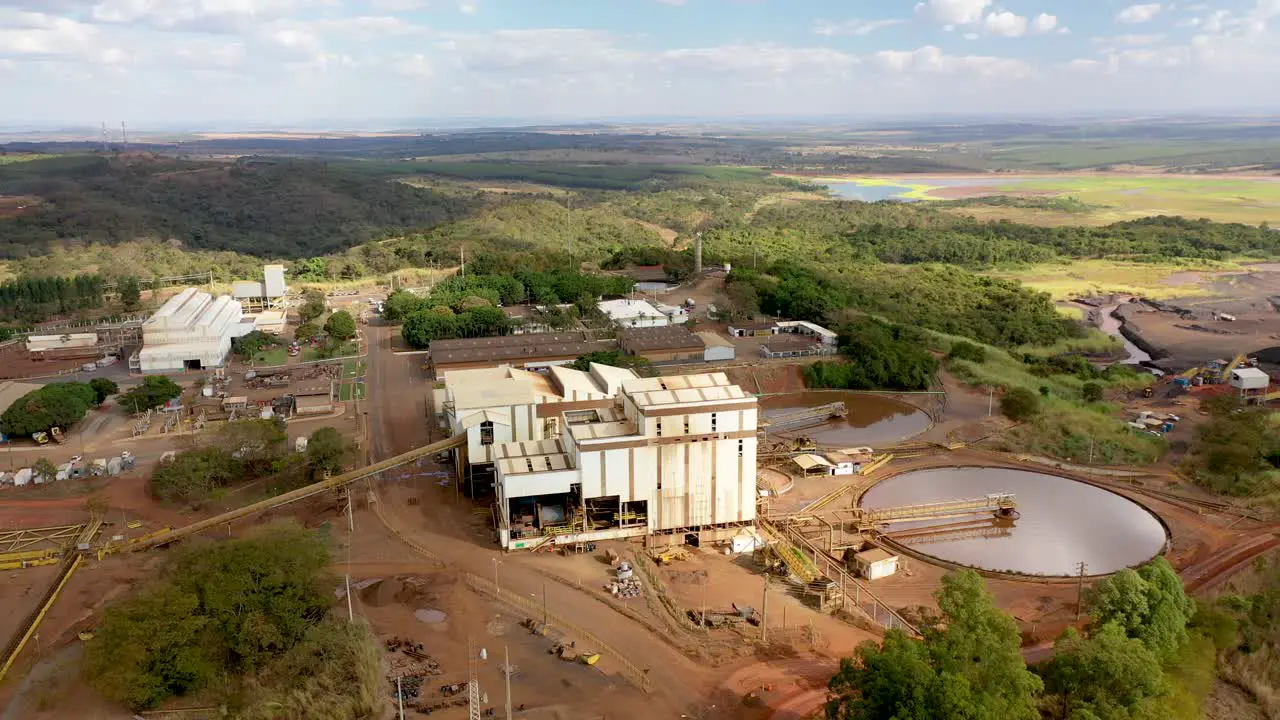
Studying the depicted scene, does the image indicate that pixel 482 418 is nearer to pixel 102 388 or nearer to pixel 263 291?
pixel 102 388

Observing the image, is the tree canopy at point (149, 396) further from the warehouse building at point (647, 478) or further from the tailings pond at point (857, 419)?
the tailings pond at point (857, 419)

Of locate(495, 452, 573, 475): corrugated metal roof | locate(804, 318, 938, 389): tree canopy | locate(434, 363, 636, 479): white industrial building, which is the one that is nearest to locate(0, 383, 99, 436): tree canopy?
locate(434, 363, 636, 479): white industrial building

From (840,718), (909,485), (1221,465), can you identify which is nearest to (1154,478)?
(1221,465)

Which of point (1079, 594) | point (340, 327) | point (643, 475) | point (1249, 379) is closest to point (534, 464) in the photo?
point (643, 475)

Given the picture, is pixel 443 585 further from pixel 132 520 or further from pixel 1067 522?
pixel 1067 522

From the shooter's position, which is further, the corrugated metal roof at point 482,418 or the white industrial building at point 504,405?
the white industrial building at point 504,405

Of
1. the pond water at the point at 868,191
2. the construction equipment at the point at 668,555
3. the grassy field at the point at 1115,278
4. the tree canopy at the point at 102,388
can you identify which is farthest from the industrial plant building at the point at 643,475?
the pond water at the point at 868,191
